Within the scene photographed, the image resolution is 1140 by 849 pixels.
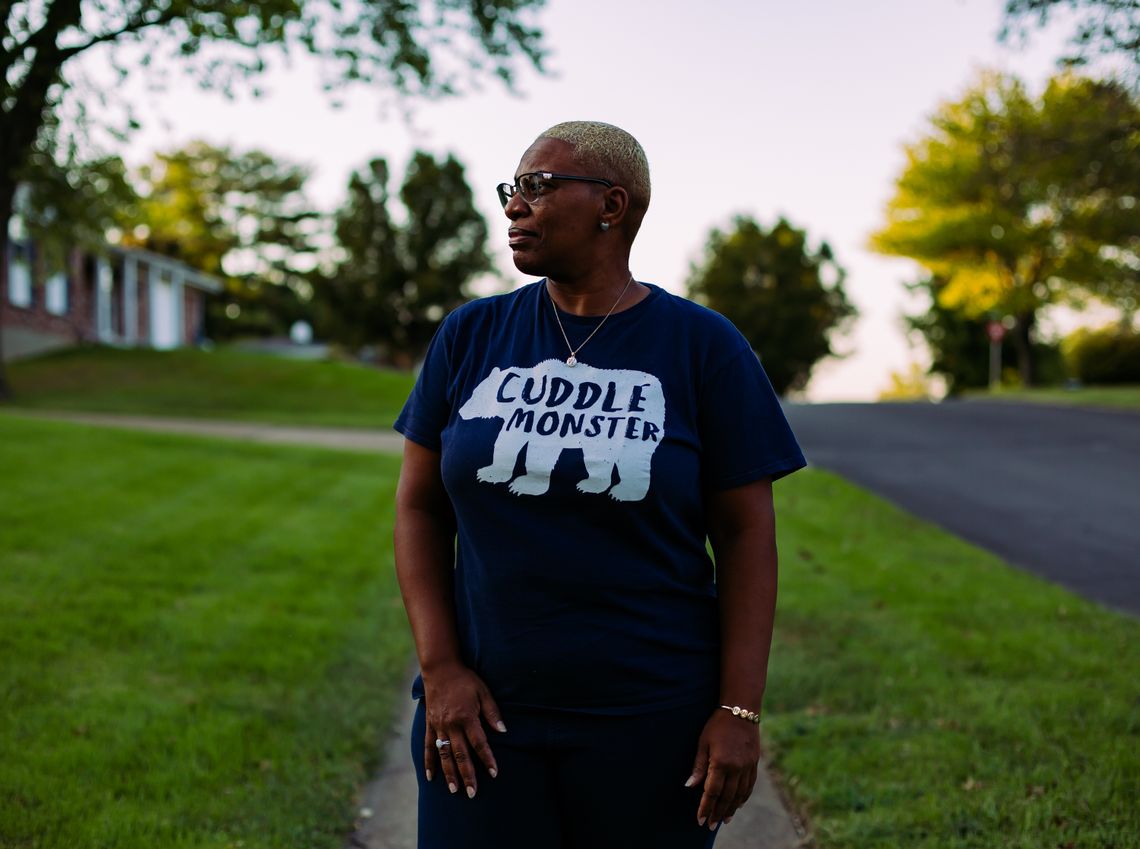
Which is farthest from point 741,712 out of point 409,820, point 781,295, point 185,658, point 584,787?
point 781,295

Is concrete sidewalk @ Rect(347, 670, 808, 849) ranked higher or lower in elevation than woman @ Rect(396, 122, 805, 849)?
lower

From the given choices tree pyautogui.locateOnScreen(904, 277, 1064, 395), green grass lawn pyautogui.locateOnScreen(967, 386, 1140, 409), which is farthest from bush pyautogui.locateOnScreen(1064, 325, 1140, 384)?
green grass lawn pyautogui.locateOnScreen(967, 386, 1140, 409)

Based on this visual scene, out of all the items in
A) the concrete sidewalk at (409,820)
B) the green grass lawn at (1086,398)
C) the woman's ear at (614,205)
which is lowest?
the concrete sidewalk at (409,820)

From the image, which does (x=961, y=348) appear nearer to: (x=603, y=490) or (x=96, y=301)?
(x=96, y=301)

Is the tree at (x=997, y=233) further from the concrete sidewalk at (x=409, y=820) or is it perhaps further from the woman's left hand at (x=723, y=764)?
the woman's left hand at (x=723, y=764)

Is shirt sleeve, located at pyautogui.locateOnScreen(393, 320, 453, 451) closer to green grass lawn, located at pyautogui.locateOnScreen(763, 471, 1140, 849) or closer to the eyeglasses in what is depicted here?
the eyeglasses

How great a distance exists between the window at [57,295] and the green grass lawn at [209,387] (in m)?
1.74

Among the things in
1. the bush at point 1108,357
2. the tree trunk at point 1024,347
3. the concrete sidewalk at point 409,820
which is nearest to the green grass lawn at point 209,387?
the concrete sidewalk at point 409,820

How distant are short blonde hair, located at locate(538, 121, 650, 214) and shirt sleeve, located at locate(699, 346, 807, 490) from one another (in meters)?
0.40

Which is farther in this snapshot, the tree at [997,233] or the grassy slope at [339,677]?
the tree at [997,233]

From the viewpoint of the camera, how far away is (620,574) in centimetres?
203

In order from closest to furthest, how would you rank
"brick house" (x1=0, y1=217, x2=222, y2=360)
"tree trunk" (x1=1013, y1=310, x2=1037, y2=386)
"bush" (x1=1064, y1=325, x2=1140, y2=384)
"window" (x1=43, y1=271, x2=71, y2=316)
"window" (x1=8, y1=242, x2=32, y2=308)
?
"window" (x1=8, y1=242, x2=32, y2=308), "brick house" (x1=0, y1=217, x2=222, y2=360), "window" (x1=43, y1=271, x2=71, y2=316), "bush" (x1=1064, y1=325, x2=1140, y2=384), "tree trunk" (x1=1013, y1=310, x2=1037, y2=386)

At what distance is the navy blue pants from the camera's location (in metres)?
2.04

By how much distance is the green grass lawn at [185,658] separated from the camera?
4.07m
